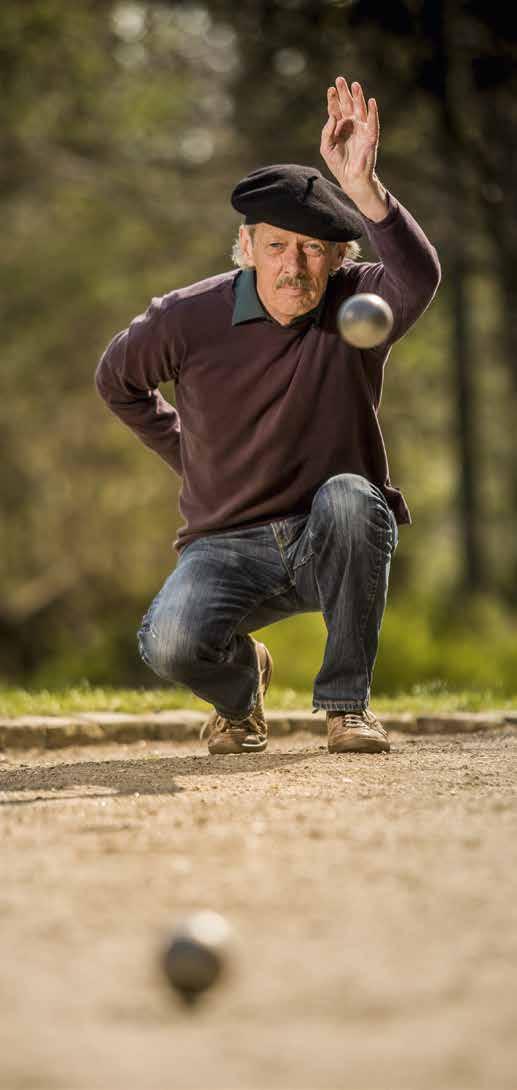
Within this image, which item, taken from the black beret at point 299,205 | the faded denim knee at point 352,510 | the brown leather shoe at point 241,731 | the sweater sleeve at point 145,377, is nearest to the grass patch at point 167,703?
the brown leather shoe at point 241,731

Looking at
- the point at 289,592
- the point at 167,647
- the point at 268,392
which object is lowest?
the point at 167,647

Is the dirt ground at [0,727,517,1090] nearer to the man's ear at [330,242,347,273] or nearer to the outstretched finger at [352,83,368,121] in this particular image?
the man's ear at [330,242,347,273]

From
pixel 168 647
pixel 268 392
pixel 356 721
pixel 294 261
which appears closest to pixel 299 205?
pixel 294 261

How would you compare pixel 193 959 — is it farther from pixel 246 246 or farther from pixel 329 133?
pixel 246 246

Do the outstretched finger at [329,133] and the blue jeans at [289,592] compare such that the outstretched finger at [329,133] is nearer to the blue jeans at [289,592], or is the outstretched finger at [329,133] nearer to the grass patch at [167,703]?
Result: the blue jeans at [289,592]

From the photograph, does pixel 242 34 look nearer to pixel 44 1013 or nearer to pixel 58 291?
pixel 58 291

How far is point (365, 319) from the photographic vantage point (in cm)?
487

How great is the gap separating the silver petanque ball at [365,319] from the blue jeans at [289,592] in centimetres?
64

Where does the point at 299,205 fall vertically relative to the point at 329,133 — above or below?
below

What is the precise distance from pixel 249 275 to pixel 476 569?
1313cm

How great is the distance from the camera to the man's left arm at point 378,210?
5.20 metres

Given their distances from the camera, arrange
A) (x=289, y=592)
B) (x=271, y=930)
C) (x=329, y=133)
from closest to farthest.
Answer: (x=271, y=930), (x=329, y=133), (x=289, y=592)

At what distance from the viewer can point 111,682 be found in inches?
541

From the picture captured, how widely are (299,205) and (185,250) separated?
1466cm
